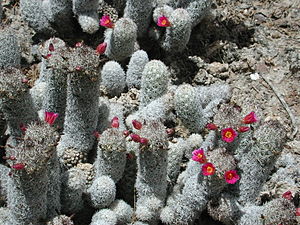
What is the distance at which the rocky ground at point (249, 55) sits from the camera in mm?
4109

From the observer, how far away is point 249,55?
4.42 metres

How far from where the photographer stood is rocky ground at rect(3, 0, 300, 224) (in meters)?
4.11

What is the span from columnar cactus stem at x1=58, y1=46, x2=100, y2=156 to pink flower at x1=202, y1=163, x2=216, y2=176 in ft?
2.92

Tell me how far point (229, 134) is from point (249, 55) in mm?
1682

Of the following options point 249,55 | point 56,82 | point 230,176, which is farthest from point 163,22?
point 230,176

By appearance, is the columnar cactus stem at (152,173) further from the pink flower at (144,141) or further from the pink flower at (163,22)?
the pink flower at (163,22)

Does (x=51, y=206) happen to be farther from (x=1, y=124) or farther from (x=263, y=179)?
(x=263, y=179)

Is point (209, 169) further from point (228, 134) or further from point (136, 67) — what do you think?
point (136, 67)

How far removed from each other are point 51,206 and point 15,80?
→ 820mm

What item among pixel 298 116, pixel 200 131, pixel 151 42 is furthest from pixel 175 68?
pixel 298 116

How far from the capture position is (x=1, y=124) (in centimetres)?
352

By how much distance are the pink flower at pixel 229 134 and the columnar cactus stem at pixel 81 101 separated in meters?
0.89

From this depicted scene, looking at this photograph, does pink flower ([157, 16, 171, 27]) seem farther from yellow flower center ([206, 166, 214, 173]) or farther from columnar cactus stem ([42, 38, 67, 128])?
yellow flower center ([206, 166, 214, 173])

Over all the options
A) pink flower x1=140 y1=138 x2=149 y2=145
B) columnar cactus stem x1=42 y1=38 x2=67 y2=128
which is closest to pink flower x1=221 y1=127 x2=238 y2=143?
pink flower x1=140 y1=138 x2=149 y2=145
